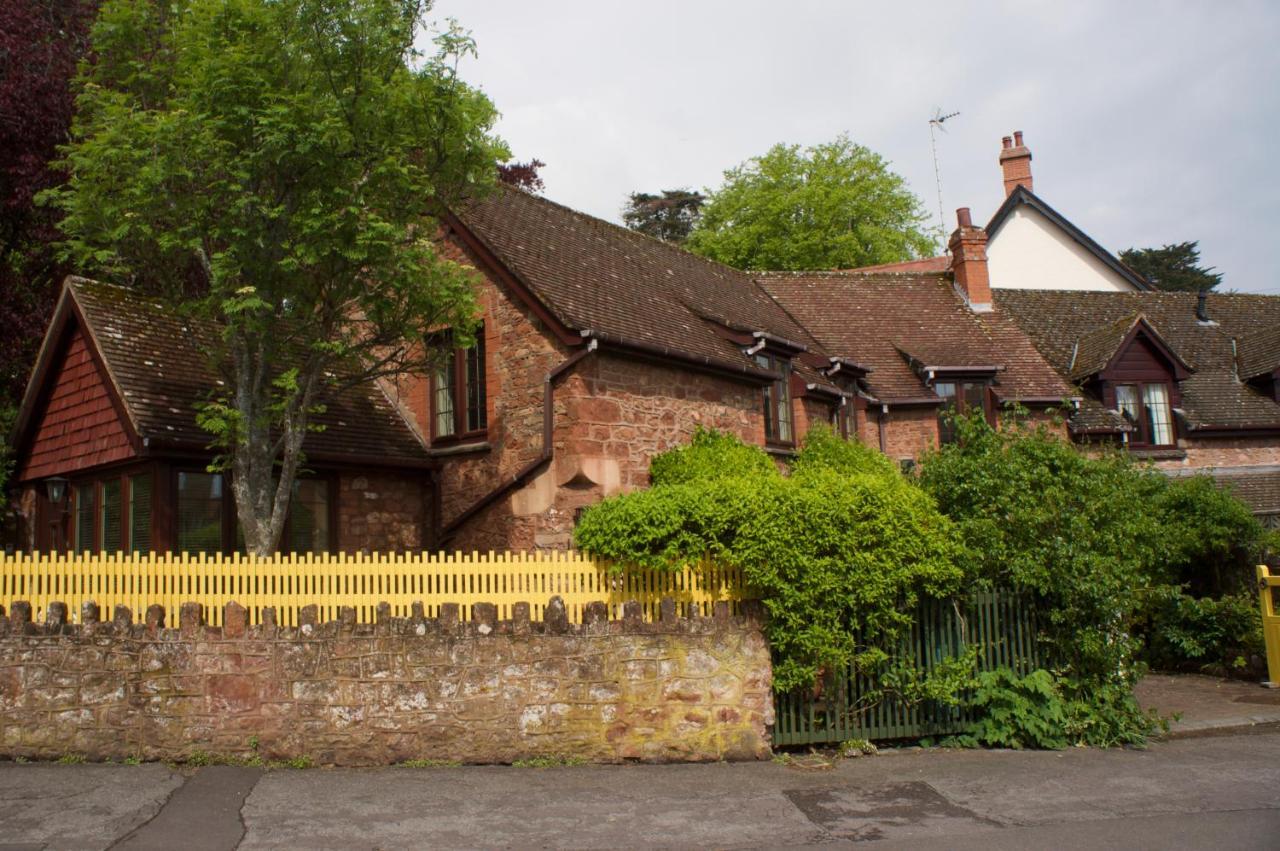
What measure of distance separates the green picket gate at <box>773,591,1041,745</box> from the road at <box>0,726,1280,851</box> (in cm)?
55

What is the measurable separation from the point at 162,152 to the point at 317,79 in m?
1.76

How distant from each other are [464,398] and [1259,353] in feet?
74.3

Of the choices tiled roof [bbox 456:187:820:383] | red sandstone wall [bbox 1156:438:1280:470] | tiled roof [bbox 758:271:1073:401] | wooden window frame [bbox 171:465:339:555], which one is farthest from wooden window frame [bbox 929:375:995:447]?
wooden window frame [bbox 171:465:339:555]

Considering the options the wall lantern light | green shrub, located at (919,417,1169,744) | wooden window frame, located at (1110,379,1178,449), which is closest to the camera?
green shrub, located at (919,417,1169,744)

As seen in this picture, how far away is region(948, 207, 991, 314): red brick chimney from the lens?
1078 inches

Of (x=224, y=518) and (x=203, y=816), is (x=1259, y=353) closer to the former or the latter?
(x=224, y=518)

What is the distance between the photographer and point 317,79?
10.9 m

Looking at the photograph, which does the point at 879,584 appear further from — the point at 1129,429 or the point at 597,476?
the point at 1129,429

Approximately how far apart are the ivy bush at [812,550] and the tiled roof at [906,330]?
12593 mm

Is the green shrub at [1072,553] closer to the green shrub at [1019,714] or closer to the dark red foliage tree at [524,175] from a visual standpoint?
the green shrub at [1019,714]

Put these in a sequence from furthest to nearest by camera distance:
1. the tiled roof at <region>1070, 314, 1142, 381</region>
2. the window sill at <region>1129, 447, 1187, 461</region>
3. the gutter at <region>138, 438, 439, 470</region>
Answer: the tiled roof at <region>1070, 314, 1142, 381</region>
the window sill at <region>1129, 447, 1187, 461</region>
the gutter at <region>138, 438, 439, 470</region>

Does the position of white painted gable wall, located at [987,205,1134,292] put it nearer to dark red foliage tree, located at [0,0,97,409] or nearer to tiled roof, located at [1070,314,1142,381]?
tiled roof, located at [1070,314,1142,381]

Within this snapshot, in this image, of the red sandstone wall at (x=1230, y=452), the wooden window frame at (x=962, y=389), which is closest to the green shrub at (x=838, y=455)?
the wooden window frame at (x=962, y=389)

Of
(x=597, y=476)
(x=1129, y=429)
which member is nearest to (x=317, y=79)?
(x=597, y=476)
